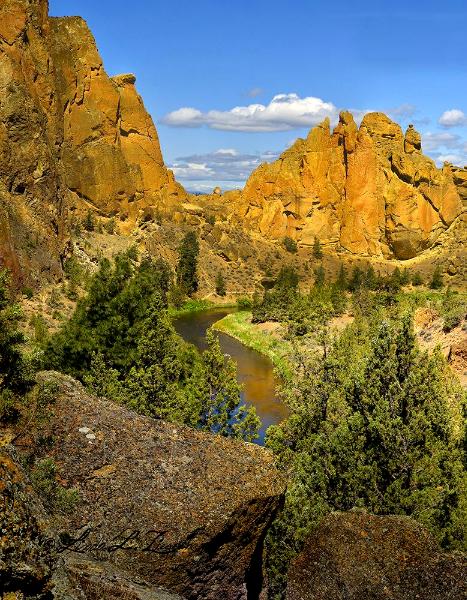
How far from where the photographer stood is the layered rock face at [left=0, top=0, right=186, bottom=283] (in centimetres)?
4878

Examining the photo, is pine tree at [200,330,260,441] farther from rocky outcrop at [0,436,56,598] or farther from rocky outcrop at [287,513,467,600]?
rocky outcrop at [0,436,56,598]

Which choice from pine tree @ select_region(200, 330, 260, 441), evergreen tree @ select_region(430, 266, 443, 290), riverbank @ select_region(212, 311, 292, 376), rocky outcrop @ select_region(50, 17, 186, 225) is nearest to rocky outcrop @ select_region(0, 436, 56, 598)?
pine tree @ select_region(200, 330, 260, 441)

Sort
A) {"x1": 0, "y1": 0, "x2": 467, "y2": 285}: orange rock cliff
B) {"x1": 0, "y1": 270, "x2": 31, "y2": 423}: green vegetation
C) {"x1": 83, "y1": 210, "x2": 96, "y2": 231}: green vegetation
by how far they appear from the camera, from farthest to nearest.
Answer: {"x1": 83, "y1": 210, "x2": 96, "y2": 231}: green vegetation → {"x1": 0, "y1": 0, "x2": 467, "y2": 285}: orange rock cliff → {"x1": 0, "y1": 270, "x2": 31, "y2": 423}: green vegetation

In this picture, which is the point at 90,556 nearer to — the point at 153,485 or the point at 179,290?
the point at 153,485

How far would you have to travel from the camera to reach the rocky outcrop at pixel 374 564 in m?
5.96

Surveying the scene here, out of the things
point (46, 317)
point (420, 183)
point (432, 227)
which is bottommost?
point (46, 317)

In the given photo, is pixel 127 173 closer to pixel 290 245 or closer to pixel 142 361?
pixel 290 245

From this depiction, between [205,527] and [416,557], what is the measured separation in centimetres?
245

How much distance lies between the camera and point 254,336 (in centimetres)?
6300

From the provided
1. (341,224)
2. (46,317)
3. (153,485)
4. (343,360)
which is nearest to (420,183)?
(341,224)

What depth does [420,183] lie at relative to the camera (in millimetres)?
113500

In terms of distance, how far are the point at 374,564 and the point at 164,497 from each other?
8.68ft

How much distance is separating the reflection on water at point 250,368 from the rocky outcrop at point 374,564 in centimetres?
2517

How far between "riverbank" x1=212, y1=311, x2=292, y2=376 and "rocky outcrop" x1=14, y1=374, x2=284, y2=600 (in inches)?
1553
